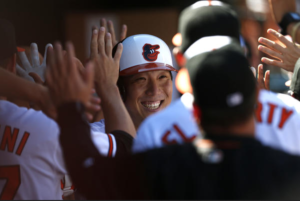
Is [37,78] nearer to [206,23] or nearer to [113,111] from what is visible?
[113,111]

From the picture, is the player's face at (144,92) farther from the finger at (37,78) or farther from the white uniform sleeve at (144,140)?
the white uniform sleeve at (144,140)

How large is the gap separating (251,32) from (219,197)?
24.6 ft

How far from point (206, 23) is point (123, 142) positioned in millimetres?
826

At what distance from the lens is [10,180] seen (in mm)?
2238

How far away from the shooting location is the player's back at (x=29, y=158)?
222cm

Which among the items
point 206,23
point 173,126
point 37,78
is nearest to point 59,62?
point 173,126

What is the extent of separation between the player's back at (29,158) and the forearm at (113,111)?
1.18 ft

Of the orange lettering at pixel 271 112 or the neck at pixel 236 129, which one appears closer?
the neck at pixel 236 129

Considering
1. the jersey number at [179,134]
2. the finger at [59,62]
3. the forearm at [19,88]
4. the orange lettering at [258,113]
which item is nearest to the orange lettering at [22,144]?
the forearm at [19,88]

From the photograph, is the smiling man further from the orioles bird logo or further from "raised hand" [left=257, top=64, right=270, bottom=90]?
"raised hand" [left=257, top=64, right=270, bottom=90]

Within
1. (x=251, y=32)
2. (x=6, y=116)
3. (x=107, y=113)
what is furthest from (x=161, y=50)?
(x=251, y=32)

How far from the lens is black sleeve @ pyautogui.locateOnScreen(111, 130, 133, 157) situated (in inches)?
90.6

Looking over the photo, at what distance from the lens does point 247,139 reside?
163 cm

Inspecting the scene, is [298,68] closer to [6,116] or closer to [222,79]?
[222,79]
